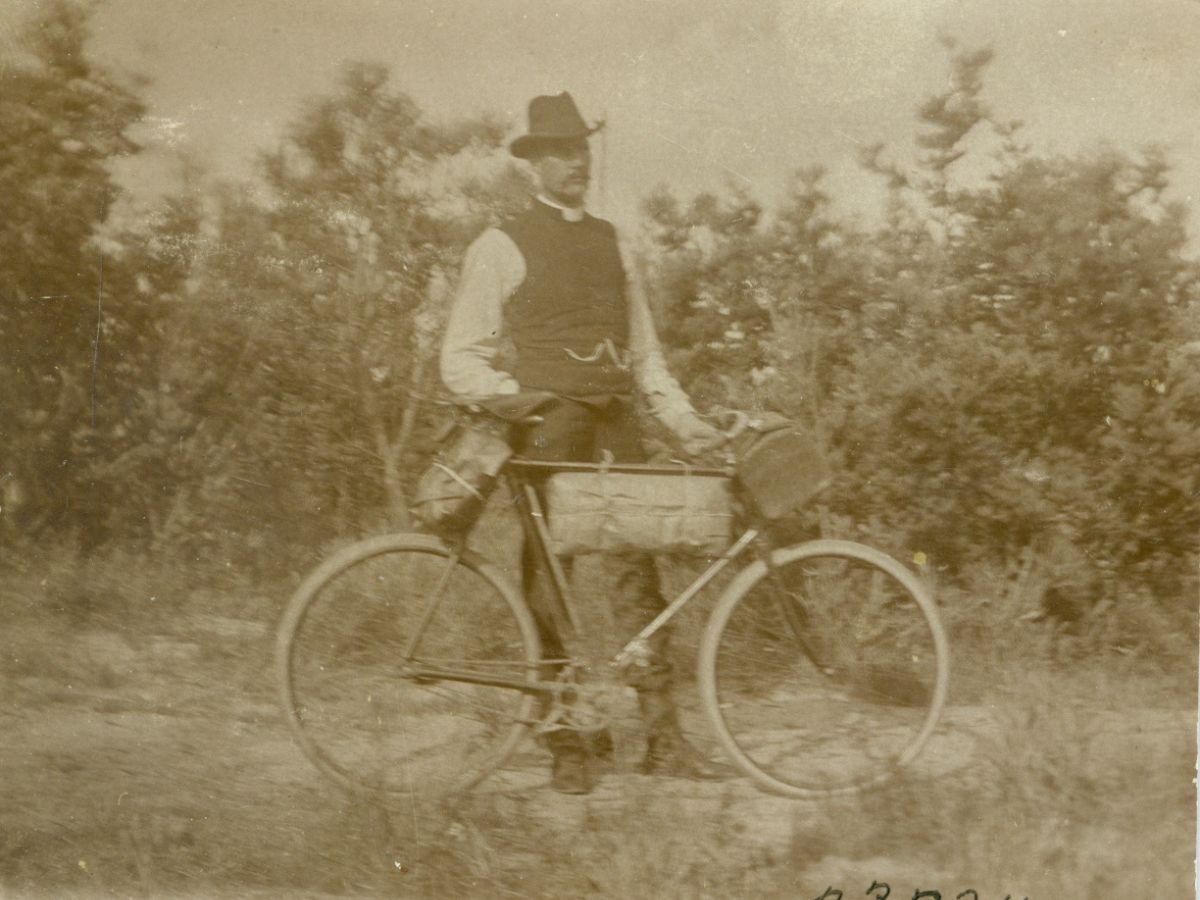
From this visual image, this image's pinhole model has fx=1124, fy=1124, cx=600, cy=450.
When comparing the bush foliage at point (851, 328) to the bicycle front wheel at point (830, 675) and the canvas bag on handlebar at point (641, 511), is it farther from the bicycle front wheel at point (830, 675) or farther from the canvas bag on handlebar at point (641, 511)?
the canvas bag on handlebar at point (641, 511)

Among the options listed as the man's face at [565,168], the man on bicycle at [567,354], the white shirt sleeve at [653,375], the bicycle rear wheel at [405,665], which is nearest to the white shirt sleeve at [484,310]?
the man on bicycle at [567,354]

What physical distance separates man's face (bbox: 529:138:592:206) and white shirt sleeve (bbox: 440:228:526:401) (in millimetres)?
243

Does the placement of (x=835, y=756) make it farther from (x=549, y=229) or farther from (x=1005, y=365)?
(x=549, y=229)

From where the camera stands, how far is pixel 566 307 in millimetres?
3852

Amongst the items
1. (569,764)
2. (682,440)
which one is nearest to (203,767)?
(569,764)

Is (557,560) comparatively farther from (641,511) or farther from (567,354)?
(567,354)

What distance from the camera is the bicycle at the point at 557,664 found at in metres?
3.82

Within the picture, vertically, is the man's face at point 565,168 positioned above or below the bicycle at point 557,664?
above

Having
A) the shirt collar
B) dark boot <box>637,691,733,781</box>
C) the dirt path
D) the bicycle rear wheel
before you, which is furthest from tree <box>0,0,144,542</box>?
dark boot <box>637,691,733,781</box>

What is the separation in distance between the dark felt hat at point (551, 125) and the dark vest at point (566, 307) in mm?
201

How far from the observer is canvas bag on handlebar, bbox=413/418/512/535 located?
3.81m

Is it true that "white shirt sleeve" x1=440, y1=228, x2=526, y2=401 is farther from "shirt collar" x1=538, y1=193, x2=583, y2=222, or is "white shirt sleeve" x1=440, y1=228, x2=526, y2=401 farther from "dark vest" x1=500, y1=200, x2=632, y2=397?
"shirt collar" x1=538, y1=193, x2=583, y2=222

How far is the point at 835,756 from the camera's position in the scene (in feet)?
12.7

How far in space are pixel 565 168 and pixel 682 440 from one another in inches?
40.1
